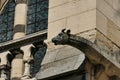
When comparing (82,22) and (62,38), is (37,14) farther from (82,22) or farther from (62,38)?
(62,38)

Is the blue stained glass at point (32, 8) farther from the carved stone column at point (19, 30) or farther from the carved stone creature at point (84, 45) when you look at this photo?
the carved stone creature at point (84, 45)

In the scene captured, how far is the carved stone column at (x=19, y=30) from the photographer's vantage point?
34.5ft

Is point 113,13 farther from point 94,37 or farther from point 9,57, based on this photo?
point 9,57

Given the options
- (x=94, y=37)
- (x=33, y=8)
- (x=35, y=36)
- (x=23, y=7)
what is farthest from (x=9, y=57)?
(x=33, y=8)

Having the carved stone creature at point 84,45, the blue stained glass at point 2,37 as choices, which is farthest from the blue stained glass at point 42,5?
the carved stone creature at point 84,45

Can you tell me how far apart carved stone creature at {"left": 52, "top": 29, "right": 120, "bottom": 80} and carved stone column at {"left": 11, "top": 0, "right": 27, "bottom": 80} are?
2276 millimetres

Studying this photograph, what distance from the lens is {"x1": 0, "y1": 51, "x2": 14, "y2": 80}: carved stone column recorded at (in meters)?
10.2

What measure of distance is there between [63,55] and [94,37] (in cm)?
49

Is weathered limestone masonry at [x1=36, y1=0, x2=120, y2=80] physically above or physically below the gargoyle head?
below

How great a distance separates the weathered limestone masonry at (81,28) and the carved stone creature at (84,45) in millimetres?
97

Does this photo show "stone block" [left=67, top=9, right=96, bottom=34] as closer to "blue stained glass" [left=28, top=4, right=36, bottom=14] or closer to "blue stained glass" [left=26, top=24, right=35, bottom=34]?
"blue stained glass" [left=26, top=24, right=35, bottom=34]

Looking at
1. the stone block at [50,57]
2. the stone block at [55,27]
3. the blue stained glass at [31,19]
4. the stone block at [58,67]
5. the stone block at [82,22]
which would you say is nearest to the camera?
the stone block at [58,67]

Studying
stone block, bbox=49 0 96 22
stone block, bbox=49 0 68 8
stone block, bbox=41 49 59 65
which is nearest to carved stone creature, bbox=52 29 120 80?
stone block, bbox=41 49 59 65

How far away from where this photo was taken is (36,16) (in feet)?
42.5
